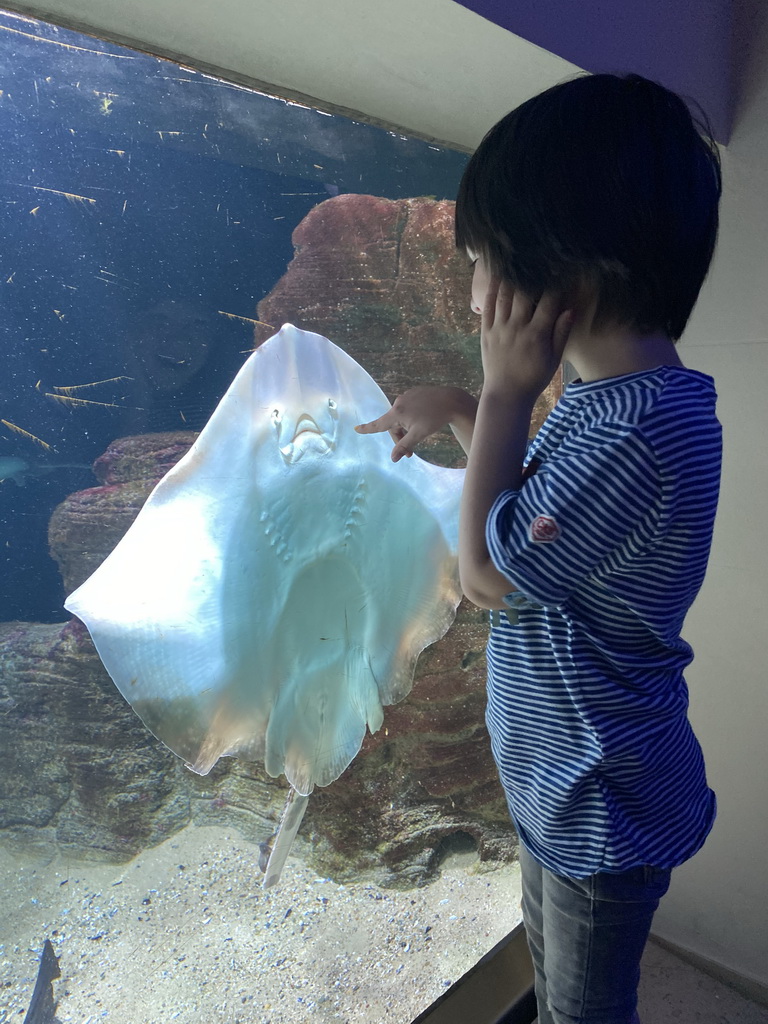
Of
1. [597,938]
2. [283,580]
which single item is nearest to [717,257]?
[283,580]

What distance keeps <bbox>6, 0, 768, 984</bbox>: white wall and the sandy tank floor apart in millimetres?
519

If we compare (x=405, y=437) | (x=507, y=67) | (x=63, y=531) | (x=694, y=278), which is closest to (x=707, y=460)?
(x=694, y=278)

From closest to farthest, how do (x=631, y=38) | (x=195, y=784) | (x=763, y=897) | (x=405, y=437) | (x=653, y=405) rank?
1. (x=653, y=405)
2. (x=405, y=437)
3. (x=631, y=38)
4. (x=763, y=897)
5. (x=195, y=784)

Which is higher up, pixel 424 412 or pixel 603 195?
pixel 603 195

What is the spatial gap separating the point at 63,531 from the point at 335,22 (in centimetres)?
108

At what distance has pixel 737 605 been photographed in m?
1.20

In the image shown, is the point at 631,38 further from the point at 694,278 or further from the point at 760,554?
the point at 760,554

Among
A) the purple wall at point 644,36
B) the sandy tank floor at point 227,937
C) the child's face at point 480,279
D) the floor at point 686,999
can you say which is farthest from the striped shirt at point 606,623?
the floor at point 686,999

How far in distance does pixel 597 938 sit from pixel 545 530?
1.62 feet

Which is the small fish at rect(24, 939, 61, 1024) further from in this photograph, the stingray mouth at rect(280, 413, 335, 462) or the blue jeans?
the stingray mouth at rect(280, 413, 335, 462)

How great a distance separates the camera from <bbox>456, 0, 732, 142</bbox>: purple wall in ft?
2.53

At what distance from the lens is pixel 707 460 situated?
51cm

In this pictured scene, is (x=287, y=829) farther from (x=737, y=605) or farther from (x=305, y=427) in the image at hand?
(x=737, y=605)

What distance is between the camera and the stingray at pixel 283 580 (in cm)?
90
